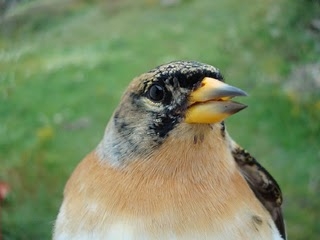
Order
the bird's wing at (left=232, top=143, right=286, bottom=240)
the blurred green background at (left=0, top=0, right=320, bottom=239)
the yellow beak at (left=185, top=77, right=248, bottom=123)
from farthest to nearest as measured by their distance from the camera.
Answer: the blurred green background at (left=0, top=0, right=320, bottom=239), the bird's wing at (left=232, top=143, right=286, bottom=240), the yellow beak at (left=185, top=77, right=248, bottom=123)

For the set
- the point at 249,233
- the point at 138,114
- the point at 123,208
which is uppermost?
the point at 138,114

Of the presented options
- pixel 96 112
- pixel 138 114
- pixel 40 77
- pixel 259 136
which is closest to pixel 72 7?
pixel 40 77

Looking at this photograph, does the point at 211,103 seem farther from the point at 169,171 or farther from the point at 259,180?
the point at 259,180

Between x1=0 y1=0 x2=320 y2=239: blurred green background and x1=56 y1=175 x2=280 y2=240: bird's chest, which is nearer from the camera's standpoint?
x1=56 y1=175 x2=280 y2=240: bird's chest

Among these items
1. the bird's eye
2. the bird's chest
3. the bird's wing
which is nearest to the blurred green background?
the bird's wing

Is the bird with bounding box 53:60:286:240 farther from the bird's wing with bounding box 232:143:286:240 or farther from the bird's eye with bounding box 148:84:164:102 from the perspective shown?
the bird's wing with bounding box 232:143:286:240

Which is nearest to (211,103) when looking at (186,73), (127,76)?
(186,73)

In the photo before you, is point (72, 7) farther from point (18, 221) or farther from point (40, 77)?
point (18, 221)
